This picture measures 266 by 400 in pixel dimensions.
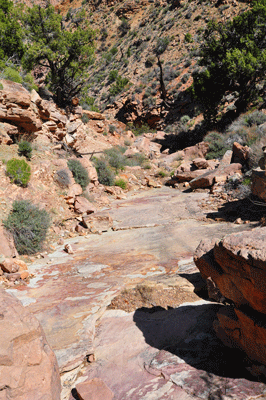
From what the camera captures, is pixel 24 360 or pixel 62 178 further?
pixel 62 178

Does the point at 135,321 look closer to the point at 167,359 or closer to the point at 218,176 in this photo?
the point at 167,359

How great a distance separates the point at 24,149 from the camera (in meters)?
10.4

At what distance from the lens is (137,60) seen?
38.2 m

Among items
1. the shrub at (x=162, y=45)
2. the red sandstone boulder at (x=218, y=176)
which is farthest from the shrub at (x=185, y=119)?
the red sandstone boulder at (x=218, y=176)

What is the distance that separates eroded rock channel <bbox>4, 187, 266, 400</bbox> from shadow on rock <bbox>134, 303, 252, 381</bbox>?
1 centimetres

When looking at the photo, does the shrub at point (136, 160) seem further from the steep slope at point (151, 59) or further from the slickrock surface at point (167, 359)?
the slickrock surface at point (167, 359)

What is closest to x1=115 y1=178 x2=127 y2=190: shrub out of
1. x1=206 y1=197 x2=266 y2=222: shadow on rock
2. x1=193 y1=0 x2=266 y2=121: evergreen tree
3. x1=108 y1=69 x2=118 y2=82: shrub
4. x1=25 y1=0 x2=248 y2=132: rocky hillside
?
x1=206 y1=197 x2=266 y2=222: shadow on rock

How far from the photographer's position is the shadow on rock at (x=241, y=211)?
8020mm

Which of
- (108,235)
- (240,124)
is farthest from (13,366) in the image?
(240,124)

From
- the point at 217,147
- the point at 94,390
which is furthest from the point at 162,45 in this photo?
the point at 94,390

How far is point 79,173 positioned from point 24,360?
10.3 m

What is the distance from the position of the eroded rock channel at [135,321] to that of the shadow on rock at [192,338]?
1 centimetres

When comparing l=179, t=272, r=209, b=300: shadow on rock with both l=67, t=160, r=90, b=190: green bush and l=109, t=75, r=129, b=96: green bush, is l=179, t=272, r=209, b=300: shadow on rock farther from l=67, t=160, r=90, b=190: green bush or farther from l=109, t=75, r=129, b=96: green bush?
l=109, t=75, r=129, b=96: green bush

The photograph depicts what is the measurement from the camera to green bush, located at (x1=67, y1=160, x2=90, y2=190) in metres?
12.1
